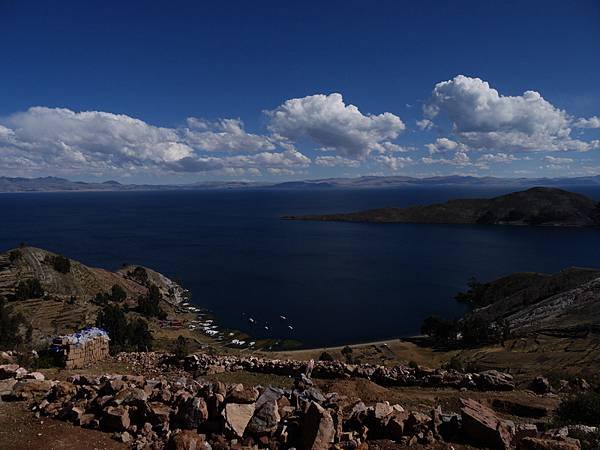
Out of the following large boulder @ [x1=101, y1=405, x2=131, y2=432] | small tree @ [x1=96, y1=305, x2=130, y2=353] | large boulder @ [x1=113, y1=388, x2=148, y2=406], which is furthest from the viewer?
small tree @ [x1=96, y1=305, x2=130, y2=353]

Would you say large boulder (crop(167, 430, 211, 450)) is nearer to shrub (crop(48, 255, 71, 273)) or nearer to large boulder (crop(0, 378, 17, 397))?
large boulder (crop(0, 378, 17, 397))

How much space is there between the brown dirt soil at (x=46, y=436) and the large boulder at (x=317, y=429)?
19.8 feet

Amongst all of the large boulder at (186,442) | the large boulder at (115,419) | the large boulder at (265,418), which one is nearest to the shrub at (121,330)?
the large boulder at (115,419)

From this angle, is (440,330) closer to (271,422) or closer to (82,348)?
(82,348)

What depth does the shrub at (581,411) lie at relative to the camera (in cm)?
1634

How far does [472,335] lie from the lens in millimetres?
52312

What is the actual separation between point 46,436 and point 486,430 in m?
14.8

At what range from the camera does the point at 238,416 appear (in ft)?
46.4

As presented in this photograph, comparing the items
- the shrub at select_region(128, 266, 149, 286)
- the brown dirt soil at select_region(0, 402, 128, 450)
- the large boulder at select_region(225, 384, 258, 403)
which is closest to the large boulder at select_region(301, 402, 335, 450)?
the large boulder at select_region(225, 384, 258, 403)

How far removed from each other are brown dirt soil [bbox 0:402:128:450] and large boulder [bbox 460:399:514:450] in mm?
11308

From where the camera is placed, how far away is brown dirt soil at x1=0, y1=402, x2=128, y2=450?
1393cm

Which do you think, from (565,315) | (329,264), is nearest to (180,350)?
(565,315)

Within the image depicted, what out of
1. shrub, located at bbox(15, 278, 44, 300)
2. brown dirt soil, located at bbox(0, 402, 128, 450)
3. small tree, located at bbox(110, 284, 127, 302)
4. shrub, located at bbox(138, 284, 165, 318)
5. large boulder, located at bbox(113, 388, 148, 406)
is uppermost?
large boulder, located at bbox(113, 388, 148, 406)

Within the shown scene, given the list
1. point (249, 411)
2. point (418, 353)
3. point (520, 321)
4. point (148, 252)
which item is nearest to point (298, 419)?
point (249, 411)
